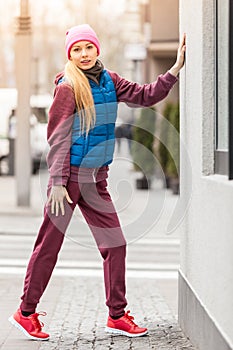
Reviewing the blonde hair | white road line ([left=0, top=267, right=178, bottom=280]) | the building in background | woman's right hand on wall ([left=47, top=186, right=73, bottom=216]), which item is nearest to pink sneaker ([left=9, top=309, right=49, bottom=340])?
woman's right hand on wall ([left=47, top=186, right=73, bottom=216])

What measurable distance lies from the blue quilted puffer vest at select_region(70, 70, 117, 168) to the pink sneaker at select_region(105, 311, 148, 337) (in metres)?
1.00

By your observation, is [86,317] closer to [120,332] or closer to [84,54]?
[120,332]

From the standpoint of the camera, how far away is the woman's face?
23.3ft

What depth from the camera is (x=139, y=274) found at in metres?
11.4

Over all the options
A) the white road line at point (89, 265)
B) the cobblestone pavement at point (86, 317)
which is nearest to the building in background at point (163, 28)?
the white road line at point (89, 265)

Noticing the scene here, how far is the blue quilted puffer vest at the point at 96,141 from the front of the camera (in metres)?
7.02

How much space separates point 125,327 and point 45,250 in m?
0.71

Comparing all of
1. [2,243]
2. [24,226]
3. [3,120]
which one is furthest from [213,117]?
[3,120]

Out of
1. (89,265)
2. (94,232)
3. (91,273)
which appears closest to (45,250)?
(94,232)

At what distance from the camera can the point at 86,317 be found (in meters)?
8.20

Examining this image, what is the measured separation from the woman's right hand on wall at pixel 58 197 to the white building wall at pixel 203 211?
0.76 m

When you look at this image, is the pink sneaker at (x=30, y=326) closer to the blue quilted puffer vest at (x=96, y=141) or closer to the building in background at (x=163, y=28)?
the blue quilted puffer vest at (x=96, y=141)

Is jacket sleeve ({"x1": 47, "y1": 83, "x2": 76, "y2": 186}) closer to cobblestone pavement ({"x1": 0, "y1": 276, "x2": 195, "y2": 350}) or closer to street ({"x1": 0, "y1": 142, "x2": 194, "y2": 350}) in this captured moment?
street ({"x1": 0, "y1": 142, "x2": 194, "y2": 350})

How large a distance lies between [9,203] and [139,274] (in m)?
10.1
